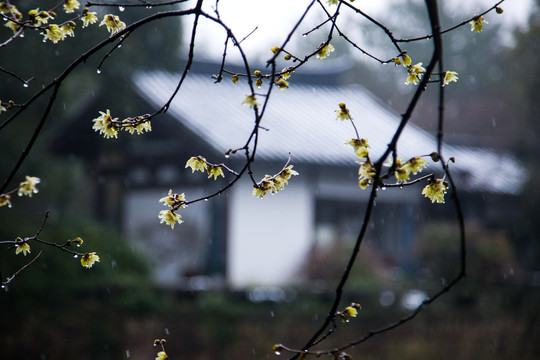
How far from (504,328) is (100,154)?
298 inches

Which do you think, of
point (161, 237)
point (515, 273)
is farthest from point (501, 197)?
point (161, 237)

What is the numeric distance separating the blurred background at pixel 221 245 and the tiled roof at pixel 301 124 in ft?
0.35

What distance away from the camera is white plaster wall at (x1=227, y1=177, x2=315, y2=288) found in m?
8.45

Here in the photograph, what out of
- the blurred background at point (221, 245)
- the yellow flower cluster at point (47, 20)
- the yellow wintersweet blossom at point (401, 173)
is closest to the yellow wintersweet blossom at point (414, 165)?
the yellow wintersweet blossom at point (401, 173)

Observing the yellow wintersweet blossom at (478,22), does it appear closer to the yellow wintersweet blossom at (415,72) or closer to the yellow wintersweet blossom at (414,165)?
the yellow wintersweet blossom at (415,72)

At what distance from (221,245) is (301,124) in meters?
2.66

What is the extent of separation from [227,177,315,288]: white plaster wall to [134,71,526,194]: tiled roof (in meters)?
0.71

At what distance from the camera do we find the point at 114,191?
10969mm

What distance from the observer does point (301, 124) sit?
984 cm

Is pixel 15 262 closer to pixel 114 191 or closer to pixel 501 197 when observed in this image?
pixel 114 191

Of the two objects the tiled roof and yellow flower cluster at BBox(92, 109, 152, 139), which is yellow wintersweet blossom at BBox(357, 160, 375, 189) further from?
the tiled roof

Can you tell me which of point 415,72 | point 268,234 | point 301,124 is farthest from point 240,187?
point 415,72

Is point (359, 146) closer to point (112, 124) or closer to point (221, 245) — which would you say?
point (112, 124)

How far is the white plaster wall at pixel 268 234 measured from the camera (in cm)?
845
